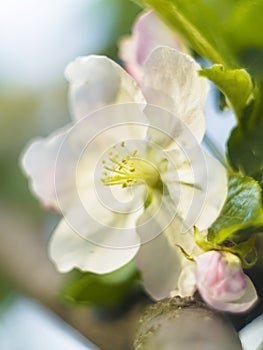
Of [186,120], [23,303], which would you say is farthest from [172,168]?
[23,303]

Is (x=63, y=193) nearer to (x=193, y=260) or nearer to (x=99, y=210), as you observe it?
(x=99, y=210)

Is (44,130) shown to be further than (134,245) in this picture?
Yes

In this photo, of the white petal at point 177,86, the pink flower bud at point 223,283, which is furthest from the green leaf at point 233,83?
the pink flower bud at point 223,283

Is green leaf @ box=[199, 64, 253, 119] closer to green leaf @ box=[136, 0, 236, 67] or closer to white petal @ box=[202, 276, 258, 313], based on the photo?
green leaf @ box=[136, 0, 236, 67]

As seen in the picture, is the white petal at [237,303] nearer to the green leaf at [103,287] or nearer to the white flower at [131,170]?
the white flower at [131,170]

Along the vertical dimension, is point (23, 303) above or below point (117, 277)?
below

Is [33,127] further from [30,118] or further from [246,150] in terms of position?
[246,150]
